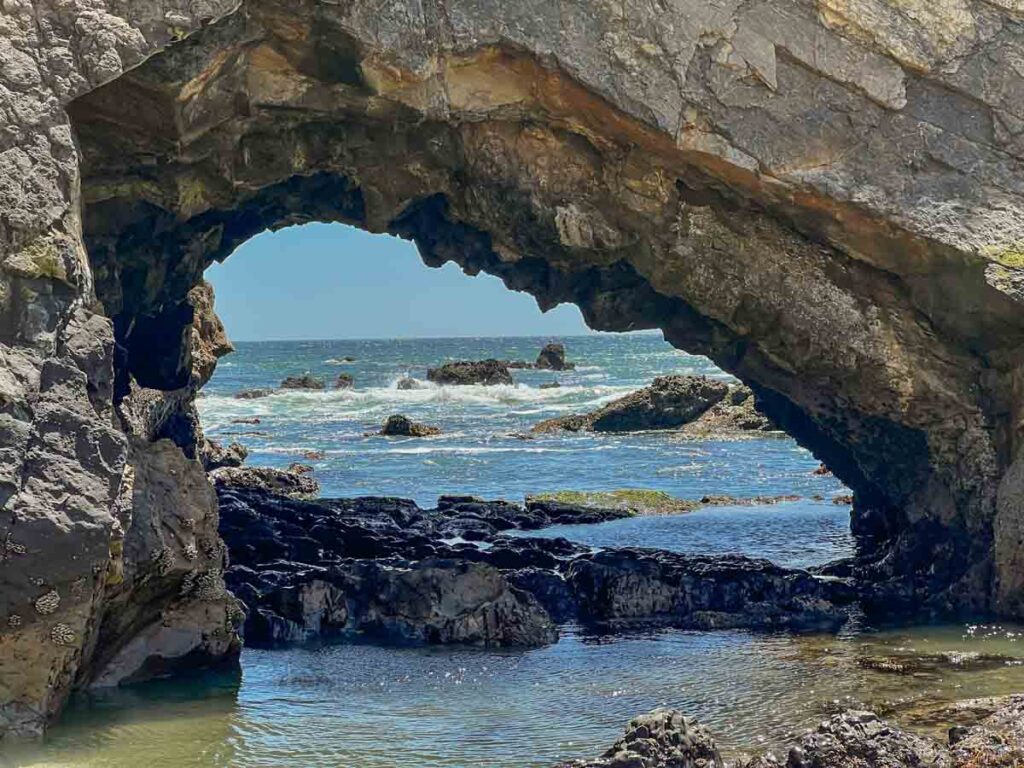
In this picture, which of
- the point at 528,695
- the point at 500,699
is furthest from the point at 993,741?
the point at 500,699

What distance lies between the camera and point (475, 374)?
87375 millimetres

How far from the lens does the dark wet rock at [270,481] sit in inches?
1244

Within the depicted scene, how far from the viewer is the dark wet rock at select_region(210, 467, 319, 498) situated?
31594 millimetres

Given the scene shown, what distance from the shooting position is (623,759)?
355 inches

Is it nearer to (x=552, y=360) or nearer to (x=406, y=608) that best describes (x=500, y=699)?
(x=406, y=608)

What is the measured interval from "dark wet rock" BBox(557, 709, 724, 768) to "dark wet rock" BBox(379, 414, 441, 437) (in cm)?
4458

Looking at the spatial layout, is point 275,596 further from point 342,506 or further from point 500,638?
point 342,506

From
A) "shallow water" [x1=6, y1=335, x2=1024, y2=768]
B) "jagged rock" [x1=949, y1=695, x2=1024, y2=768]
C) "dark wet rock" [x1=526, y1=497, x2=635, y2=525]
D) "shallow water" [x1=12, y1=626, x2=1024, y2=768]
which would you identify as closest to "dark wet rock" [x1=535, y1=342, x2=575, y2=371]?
"dark wet rock" [x1=526, y1=497, x2=635, y2=525]

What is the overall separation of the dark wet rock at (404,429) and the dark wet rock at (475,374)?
104ft

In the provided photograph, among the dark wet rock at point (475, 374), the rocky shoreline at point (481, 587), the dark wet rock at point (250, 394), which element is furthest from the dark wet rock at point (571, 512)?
the dark wet rock at point (250, 394)

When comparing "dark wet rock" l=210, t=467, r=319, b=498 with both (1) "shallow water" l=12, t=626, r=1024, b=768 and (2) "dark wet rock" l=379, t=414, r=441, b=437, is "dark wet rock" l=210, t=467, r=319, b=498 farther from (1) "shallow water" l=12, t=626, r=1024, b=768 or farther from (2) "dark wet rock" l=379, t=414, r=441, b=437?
(2) "dark wet rock" l=379, t=414, r=441, b=437

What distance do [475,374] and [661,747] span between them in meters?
78.4

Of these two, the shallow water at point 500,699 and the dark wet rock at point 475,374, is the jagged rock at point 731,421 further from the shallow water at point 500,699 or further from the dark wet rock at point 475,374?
the shallow water at point 500,699

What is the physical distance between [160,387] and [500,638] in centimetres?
1178
